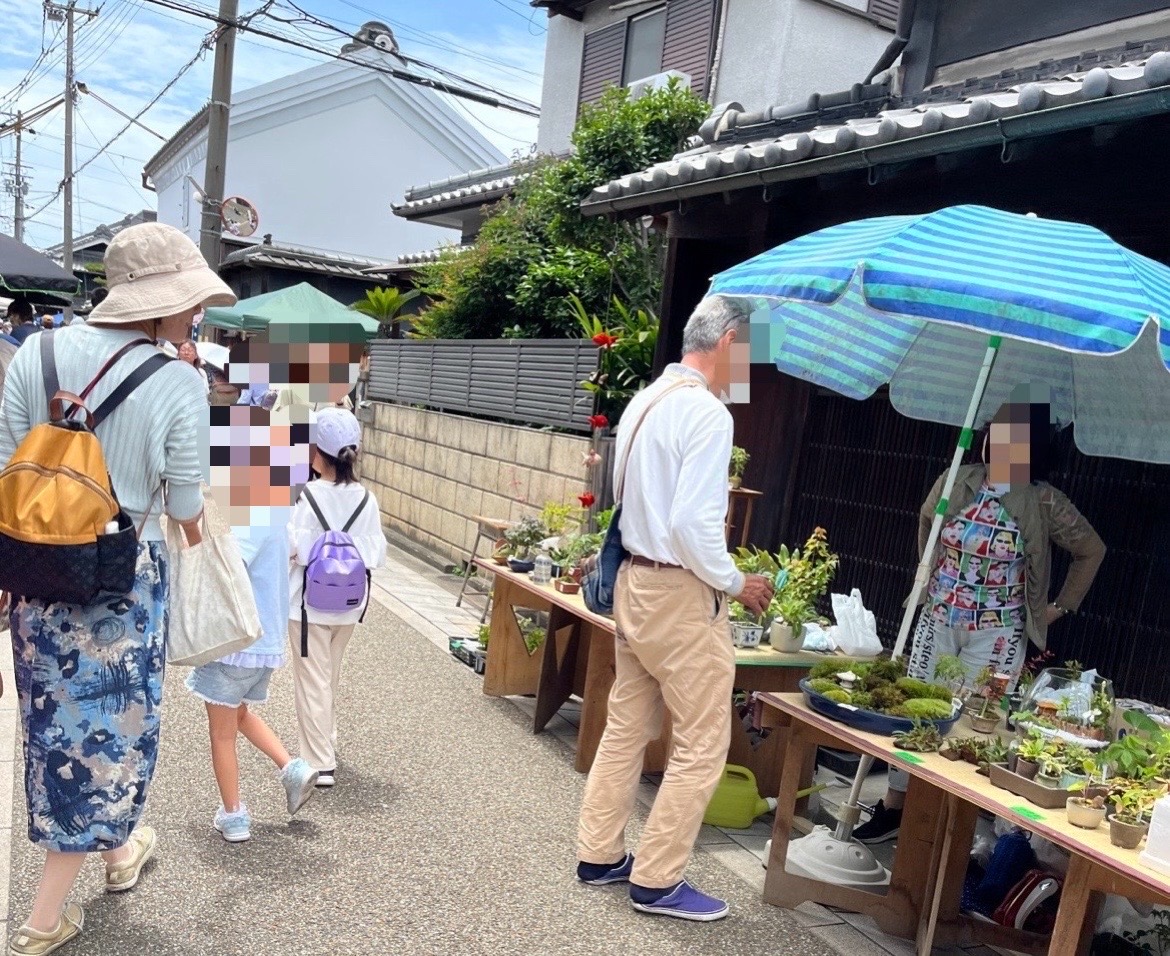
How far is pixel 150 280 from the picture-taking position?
3.08m

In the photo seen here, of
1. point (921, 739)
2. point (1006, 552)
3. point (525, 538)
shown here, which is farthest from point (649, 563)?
point (525, 538)

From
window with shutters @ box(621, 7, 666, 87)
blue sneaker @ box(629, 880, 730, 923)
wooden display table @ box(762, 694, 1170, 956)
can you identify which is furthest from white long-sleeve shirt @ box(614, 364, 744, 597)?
window with shutters @ box(621, 7, 666, 87)

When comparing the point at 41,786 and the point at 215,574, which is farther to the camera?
the point at 215,574

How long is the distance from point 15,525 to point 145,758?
0.85 meters

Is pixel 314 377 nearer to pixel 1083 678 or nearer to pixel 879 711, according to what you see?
pixel 879 711

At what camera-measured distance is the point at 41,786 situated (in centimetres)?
301

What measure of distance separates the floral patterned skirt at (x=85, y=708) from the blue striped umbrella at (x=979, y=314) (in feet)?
7.79

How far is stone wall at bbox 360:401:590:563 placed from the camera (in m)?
9.06

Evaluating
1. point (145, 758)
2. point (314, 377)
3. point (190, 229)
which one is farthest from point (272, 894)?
point (190, 229)

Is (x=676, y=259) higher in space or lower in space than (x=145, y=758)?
higher

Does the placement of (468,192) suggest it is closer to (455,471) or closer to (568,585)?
(455,471)

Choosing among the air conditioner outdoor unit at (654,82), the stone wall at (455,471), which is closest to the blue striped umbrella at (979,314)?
the stone wall at (455,471)

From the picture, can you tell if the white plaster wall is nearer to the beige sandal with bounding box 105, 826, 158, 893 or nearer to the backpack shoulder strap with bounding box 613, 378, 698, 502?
the backpack shoulder strap with bounding box 613, 378, 698, 502

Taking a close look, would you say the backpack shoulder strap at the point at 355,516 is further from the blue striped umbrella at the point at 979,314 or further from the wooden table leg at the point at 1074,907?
the wooden table leg at the point at 1074,907
